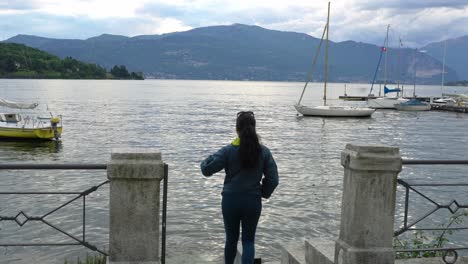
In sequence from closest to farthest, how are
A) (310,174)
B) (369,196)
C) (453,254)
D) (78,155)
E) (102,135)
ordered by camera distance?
(369,196) → (453,254) → (310,174) → (78,155) → (102,135)

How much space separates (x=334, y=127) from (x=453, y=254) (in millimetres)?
48503

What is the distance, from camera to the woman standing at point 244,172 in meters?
5.56

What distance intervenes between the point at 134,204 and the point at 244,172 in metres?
1.24

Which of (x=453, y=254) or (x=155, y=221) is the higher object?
(x=155, y=221)

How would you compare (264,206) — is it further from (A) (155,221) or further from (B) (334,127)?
(B) (334,127)

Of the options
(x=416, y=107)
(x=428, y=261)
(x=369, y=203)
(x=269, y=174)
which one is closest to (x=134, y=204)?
(x=269, y=174)

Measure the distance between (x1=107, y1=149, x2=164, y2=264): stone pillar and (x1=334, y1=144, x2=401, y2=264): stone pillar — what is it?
2.00 metres

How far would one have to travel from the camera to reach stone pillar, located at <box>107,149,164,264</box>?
203 inches

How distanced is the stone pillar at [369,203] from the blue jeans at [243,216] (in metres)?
1.00

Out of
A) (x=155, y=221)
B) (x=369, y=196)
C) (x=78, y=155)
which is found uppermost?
(x=369, y=196)

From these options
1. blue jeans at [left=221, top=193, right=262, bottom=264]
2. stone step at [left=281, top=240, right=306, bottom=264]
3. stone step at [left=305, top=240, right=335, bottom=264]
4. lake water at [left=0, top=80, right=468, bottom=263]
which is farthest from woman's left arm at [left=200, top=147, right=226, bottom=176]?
lake water at [left=0, top=80, right=468, bottom=263]

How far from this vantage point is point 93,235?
48.0 feet

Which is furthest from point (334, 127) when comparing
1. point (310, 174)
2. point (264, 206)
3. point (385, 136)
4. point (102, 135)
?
point (264, 206)

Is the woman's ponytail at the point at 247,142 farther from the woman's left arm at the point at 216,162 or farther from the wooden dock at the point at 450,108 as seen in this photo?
the wooden dock at the point at 450,108
